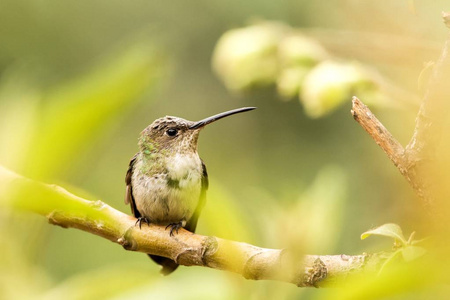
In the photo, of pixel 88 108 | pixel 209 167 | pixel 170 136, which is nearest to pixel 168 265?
pixel 170 136

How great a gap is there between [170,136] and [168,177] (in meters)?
0.27

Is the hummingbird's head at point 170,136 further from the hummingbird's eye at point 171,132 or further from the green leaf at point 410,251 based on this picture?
the green leaf at point 410,251

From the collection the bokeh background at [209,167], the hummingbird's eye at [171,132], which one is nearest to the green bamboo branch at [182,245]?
the bokeh background at [209,167]

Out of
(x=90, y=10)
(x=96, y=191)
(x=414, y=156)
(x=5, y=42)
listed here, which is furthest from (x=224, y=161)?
(x=414, y=156)

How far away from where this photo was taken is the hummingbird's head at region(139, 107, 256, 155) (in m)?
3.08

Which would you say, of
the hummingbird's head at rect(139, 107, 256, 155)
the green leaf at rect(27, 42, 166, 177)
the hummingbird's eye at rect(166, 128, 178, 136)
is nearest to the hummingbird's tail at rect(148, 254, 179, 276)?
the hummingbird's head at rect(139, 107, 256, 155)

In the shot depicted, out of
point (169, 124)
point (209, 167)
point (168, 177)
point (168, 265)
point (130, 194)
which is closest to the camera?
point (168, 265)

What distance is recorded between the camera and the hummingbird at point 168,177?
110 inches

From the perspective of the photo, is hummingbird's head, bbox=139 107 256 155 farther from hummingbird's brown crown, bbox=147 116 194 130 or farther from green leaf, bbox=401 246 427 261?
green leaf, bbox=401 246 427 261

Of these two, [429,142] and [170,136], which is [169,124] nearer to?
[170,136]

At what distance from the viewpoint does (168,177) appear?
2.97 meters

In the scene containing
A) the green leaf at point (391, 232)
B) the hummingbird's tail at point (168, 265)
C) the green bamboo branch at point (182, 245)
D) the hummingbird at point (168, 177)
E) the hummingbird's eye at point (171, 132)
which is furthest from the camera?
the hummingbird's eye at point (171, 132)

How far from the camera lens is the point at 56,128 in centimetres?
69

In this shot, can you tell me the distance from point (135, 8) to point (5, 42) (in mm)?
1914
